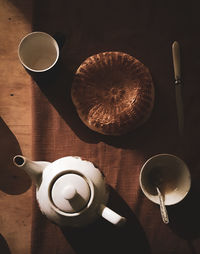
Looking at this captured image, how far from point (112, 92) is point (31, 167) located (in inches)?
12.1

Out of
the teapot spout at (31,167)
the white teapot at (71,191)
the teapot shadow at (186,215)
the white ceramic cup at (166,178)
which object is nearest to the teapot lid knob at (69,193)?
the white teapot at (71,191)

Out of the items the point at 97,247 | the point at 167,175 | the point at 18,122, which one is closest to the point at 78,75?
the point at 18,122

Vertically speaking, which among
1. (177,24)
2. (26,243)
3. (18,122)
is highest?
(177,24)

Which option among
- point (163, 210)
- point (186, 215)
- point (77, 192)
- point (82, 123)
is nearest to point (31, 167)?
point (77, 192)

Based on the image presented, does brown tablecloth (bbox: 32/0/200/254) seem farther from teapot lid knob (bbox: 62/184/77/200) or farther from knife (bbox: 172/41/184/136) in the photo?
teapot lid knob (bbox: 62/184/77/200)

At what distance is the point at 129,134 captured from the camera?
2.71 feet

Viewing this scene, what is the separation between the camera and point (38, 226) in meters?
0.81

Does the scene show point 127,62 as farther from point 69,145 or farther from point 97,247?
point 97,247

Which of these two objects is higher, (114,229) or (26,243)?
(114,229)

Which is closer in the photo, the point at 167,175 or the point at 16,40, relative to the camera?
the point at 167,175

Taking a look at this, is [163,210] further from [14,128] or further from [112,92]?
[14,128]

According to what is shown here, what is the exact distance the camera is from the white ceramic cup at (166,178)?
0.75 metres

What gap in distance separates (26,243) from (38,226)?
9 cm

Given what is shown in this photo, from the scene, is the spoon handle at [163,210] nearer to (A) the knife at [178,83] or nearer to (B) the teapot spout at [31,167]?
(A) the knife at [178,83]
